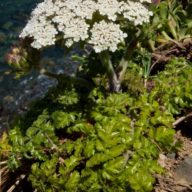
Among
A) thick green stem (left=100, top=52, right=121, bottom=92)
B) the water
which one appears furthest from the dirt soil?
the water

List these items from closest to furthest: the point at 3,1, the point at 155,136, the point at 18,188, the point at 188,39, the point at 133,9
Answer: the point at 133,9 < the point at 155,136 < the point at 18,188 < the point at 188,39 < the point at 3,1

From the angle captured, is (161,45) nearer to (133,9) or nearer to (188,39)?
(188,39)

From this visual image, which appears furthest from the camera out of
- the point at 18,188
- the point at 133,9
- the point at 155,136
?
the point at 18,188

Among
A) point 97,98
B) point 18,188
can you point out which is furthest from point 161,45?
point 18,188

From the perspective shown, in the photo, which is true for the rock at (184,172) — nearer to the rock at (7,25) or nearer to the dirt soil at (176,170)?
the dirt soil at (176,170)

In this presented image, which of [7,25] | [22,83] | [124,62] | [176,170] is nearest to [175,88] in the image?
[124,62]

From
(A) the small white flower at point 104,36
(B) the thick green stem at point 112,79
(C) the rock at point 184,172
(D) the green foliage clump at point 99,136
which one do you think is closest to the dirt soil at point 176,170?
(C) the rock at point 184,172
